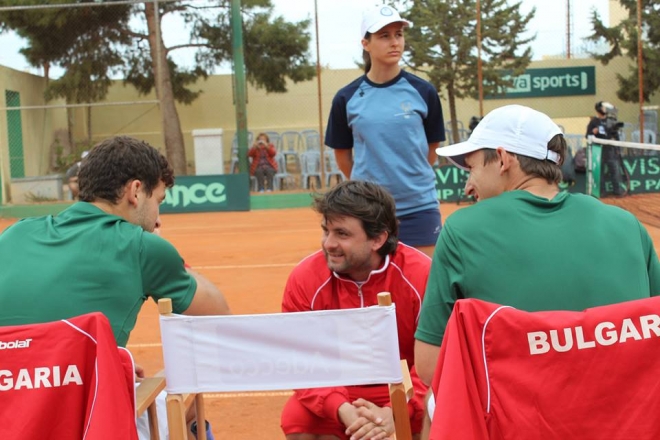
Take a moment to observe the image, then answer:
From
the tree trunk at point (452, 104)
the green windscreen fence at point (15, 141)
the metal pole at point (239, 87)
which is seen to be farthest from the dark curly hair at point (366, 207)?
the tree trunk at point (452, 104)

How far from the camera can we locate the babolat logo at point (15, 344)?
2.26 m

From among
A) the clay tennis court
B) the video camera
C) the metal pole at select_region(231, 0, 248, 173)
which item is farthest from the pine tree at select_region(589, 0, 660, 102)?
the metal pole at select_region(231, 0, 248, 173)

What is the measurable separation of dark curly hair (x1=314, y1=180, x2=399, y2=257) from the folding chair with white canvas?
77 centimetres

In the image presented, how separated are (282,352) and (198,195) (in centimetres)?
1538

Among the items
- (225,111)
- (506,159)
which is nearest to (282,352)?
(506,159)

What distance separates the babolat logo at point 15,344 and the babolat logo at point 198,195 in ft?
50.6

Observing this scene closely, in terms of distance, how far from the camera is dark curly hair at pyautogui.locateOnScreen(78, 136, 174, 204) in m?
2.83

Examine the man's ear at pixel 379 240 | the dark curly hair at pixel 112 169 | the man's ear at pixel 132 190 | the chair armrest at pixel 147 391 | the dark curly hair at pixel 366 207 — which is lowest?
the chair armrest at pixel 147 391

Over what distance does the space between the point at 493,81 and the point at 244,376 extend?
23.0 metres

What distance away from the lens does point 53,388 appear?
2275mm

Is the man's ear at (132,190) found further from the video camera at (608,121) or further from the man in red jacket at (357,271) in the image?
the video camera at (608,121)

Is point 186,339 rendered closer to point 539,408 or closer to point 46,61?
point 539,408

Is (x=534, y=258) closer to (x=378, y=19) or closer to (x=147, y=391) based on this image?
(x=147, y=391)

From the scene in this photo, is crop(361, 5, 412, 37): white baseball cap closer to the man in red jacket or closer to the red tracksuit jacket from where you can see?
the man in red jacket
